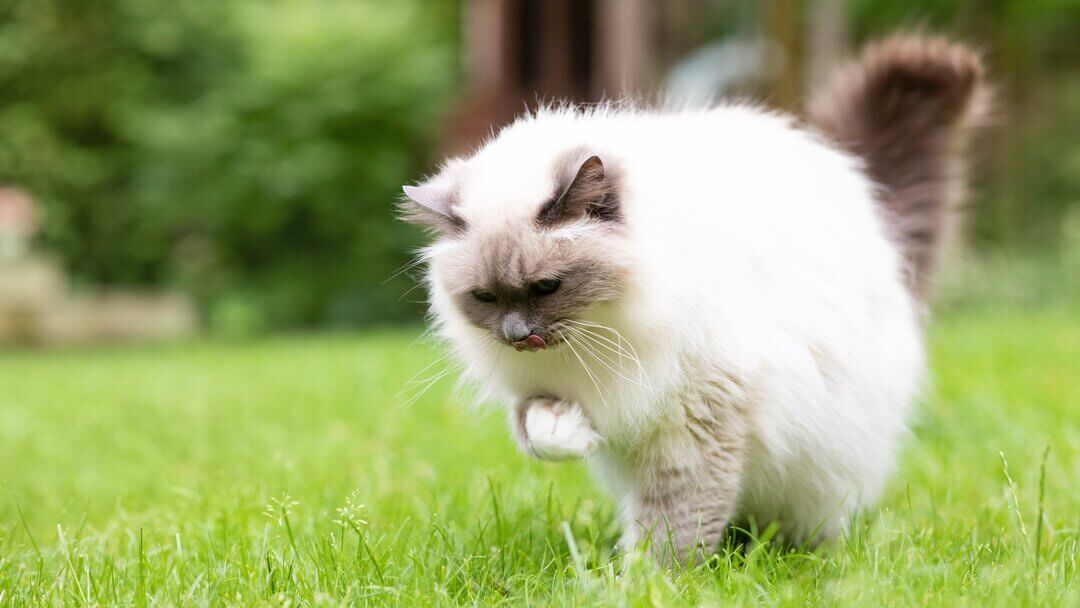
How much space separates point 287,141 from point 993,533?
1076 cm

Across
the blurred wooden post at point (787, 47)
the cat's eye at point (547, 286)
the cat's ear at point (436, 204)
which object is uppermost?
the blurred wooden post at point (787, 47)

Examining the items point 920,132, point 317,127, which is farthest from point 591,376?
point 317,127

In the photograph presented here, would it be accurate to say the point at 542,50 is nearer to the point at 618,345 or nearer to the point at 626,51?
the point at 626,51

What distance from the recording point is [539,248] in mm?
2066

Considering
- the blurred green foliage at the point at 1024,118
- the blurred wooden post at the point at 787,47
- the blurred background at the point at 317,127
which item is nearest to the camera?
the blurred wooden post at the point at 787,47

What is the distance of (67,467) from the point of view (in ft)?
12.6

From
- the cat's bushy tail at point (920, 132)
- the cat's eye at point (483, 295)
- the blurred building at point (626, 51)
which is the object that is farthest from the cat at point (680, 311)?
the blurred building at point (626, 51)

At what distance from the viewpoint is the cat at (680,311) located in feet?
6.83

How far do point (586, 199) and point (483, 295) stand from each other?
0.34 metres

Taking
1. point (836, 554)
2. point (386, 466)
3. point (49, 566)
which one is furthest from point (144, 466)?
point (836, 554)

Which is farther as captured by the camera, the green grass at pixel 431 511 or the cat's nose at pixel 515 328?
the cat's nose at pixel 515 328

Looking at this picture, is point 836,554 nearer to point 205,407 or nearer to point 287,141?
point 205,407

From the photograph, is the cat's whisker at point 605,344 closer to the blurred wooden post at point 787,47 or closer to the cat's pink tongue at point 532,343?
the cat's pink tongue at point 532,343

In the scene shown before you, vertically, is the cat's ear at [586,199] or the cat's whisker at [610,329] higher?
the cat's ear at [586,199]
